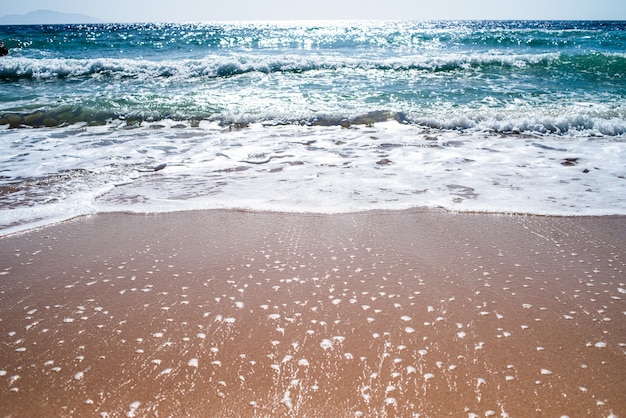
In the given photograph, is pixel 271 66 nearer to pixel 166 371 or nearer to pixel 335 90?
pixel 335 90

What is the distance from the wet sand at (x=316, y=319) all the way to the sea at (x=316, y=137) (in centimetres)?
57

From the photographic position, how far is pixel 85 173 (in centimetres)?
428

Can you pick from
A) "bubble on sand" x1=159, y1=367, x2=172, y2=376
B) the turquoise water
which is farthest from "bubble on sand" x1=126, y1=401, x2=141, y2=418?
the turquoise water

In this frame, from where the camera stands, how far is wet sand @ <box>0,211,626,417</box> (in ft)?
4.84

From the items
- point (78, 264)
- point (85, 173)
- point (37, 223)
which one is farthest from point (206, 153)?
point (78, 264)

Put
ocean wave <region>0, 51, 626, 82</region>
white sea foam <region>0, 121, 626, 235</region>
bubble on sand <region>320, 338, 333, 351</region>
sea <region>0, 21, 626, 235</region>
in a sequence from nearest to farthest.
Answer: bubble on sand <region>320, 338, 333, 351</region> → white sea foam <region>0, 121, 626, 235</region> → sea <region>0, 21, 626, 235</region> → ocean wave <region>0, 51, 626, 82</region>

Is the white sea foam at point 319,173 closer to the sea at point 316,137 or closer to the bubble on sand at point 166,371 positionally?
the sea at point 316,137

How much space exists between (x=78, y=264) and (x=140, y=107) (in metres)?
6.38

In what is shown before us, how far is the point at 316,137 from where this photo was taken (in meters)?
5.88

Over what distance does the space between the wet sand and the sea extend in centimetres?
57

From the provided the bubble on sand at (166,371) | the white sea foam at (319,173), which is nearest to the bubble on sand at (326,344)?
the bubble on sand at (166,371)

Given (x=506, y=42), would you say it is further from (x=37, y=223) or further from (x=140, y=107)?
(x=37, y=223)

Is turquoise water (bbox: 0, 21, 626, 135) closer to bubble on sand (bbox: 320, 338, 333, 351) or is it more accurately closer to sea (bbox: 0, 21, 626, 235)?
sea (bbox: 0, 21, 626, 235)

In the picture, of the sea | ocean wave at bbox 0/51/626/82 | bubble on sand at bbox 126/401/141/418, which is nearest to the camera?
bubble on sand at bbox 126/401/141/418
